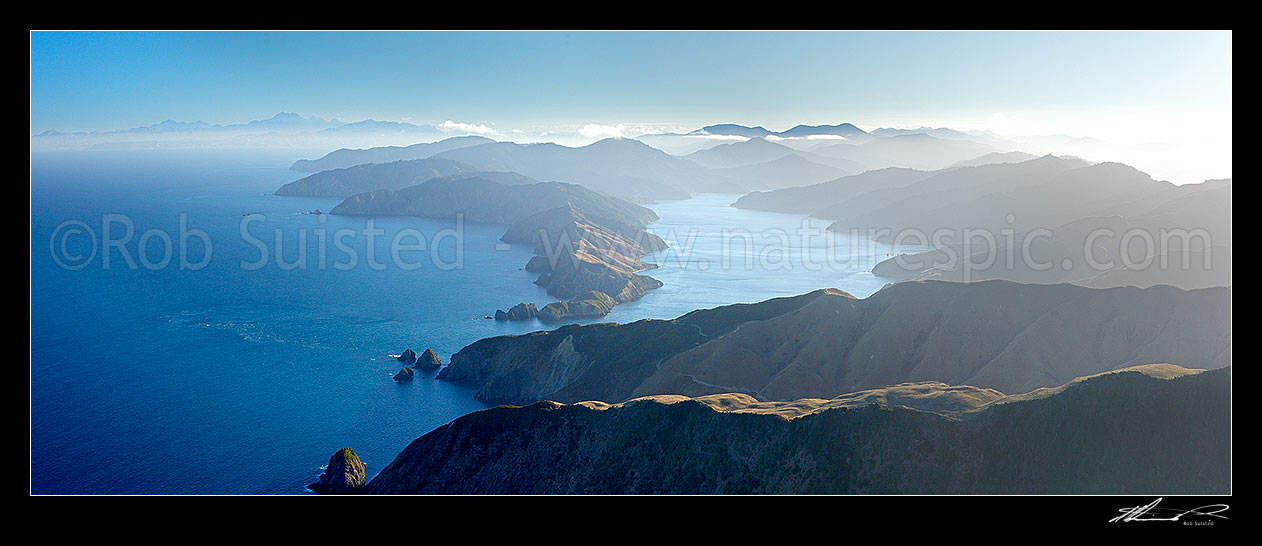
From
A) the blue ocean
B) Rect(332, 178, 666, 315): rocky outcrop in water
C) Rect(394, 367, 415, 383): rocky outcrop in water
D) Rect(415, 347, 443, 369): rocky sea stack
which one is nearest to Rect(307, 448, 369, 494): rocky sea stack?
the blue ocean

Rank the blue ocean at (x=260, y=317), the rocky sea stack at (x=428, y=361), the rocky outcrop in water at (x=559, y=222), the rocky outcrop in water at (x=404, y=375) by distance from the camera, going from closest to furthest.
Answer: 1. the blue ocean at (x=260, y=317)
2. the rocky outcrop in water at (x=404, y=375)
3. the rocky sea stack at (x=428, y=361)
4. the rocky outcrop in water at (x=559, y=222)

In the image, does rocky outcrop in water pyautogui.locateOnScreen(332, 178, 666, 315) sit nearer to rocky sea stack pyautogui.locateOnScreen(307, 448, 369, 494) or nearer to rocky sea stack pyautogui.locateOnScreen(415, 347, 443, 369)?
rocky sea stack pyautogui.locateOnScreen(415, 347, 443, 369)

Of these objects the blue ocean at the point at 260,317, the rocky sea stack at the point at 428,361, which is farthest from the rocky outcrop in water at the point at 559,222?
the rocky sea stack at the point at 428,361

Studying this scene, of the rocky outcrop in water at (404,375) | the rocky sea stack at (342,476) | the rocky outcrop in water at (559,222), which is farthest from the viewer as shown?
the rocky outcrop in water at (559,222)

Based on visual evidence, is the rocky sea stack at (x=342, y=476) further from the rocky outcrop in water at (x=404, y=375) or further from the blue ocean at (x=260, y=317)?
the rocky outcrop in water at (x=404, y=375)

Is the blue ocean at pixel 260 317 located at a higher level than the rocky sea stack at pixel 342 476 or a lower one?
higher
